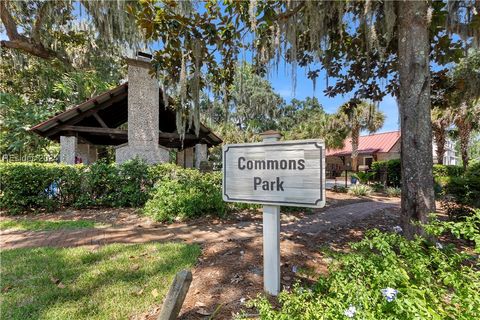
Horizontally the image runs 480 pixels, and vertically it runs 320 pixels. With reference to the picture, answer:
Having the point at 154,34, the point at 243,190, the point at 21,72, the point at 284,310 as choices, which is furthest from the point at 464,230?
the point at 21,72

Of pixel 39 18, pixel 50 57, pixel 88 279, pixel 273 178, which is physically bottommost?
pixel 88 279

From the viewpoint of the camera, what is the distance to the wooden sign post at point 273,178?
1.94 metres

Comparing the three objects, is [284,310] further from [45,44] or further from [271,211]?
[45,44]

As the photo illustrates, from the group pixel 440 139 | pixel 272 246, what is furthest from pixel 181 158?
pixel 440 139

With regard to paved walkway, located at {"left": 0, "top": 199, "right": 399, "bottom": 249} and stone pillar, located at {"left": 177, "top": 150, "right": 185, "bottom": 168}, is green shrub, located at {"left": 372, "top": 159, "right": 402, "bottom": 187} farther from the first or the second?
stone pillar, located at {"left": 177, "top": 150, "right": 185, "bottom": 168}

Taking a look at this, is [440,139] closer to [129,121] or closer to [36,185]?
[129,121]

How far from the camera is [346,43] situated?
5.46 m

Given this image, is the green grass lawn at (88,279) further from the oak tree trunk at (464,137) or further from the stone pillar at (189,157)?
the oak tree trunk at (464,137)

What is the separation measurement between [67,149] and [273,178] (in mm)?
10174

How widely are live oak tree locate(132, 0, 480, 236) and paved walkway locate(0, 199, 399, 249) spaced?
2408 millimetres

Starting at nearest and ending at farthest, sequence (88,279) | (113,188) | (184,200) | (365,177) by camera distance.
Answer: (88,279), (184,200), (113,188), (365,177)

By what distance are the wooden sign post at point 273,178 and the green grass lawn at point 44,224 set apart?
4372mm

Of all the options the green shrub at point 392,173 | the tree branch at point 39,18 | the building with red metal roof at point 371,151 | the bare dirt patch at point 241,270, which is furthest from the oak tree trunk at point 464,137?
the tree branch at point 39,18

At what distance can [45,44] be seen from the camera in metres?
10.7
